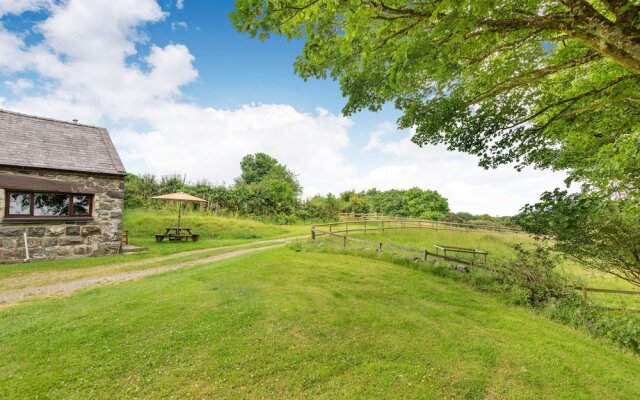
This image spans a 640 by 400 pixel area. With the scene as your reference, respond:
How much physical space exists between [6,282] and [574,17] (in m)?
13.3

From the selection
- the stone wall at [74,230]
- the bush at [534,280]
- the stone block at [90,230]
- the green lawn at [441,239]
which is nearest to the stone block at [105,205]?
the stone wall at [74,230]

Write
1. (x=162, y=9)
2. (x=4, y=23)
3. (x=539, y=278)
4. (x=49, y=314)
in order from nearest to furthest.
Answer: (x=49, y=314) < (x=539, y=278) < (x=162, y=9) < (x=4, y=23)

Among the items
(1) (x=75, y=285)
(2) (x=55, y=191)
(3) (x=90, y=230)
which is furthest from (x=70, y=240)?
(1) (x=75, y=285)

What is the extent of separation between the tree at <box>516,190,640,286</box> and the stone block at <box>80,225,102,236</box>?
1486 cm

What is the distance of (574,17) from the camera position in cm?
363

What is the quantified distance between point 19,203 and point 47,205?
750mm

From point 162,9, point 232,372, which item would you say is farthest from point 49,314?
point 162,9

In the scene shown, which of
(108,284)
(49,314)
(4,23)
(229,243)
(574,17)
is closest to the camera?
(574,17)

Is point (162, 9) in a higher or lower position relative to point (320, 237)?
higher

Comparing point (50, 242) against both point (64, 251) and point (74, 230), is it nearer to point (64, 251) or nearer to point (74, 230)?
point (64, 251)

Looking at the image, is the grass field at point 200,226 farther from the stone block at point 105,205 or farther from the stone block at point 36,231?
the stone block at point 36,231

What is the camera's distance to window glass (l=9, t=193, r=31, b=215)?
10234 mm

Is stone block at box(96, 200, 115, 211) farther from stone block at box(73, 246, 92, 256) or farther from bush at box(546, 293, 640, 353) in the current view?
bush at box(546, 293, 640, 353)

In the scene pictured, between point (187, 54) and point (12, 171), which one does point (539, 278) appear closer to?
point (187, 54)
